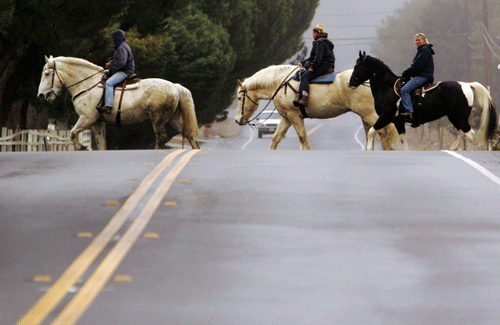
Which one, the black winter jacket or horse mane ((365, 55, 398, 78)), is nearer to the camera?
horse mane ((365, 55, 398, 78))

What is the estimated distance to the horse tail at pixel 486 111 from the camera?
16375mm

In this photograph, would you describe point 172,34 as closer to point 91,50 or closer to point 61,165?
point 91,50

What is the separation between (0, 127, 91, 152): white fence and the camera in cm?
2080

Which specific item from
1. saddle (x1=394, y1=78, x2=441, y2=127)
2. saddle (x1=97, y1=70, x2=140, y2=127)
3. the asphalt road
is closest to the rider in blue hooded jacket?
saddle (x1=97, y1=70, x2=140, y2=127)

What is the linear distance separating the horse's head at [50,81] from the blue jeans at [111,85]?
1158 mm

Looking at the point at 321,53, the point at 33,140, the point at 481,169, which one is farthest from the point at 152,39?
the point at 481,169

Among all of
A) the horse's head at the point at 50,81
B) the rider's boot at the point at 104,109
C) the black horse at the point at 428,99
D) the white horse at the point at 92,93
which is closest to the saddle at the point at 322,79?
the black horse at the point at 428,99

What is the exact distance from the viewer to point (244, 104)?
64.0ft

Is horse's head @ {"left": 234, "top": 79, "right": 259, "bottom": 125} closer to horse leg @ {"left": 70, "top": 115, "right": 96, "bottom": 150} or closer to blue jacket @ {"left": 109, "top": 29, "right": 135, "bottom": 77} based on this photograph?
blue jacket @ {"left": 109, "top": 29, "right": 135, "bottom": 77}

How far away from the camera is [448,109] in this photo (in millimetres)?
16391

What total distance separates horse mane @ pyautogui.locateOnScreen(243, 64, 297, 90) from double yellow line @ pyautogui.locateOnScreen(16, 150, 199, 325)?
9.58 m

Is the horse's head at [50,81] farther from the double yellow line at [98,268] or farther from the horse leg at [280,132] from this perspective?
the double yellow line at [98,268]

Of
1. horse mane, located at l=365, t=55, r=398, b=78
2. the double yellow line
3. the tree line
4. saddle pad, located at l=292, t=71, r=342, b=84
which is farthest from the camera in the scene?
the tree line

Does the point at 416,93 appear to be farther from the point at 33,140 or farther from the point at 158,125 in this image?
the point at 33,140
